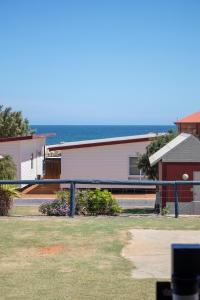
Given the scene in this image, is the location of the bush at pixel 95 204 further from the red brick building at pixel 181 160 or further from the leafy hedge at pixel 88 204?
the red brick building at pixel 181 160

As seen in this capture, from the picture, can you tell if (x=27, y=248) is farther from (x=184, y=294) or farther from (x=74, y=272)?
(x=184, y=294)

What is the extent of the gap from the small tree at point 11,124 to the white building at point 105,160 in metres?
11.3

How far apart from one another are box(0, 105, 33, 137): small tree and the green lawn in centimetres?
3055

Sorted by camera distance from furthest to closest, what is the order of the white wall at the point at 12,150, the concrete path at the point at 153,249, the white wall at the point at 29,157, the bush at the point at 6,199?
the white wall at the point at 29,157 < the white wall at the point at 12,150 < the bush at the point at 6,199 < the concrete path at the point at 153,249

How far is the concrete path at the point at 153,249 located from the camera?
6.72 metres

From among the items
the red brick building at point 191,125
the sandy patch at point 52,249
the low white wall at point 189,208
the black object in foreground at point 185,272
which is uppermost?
the red brick building at point 191,125

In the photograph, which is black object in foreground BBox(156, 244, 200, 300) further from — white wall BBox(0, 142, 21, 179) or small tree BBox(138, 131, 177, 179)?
white wall BBox(0, 142, 21, 179)

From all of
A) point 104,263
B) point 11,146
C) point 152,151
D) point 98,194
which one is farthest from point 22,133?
point 104,263

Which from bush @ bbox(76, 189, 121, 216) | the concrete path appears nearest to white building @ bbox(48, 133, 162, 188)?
bush @ bbox(76, 189, 121, 216)

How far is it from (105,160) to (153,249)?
74.1 feet

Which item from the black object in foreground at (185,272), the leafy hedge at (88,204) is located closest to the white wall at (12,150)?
the leafy hedge at (88,204)

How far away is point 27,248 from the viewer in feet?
26.1

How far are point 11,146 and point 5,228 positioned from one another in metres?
21.0

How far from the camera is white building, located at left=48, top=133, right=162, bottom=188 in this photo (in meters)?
30.4
